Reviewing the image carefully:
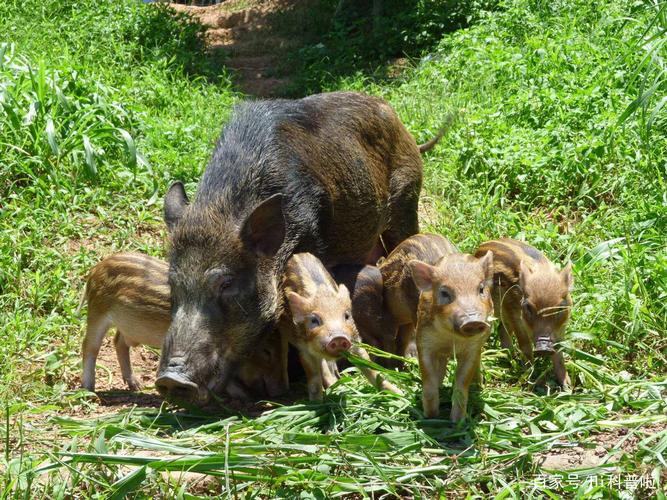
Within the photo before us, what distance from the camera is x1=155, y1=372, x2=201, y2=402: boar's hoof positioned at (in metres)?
4.68

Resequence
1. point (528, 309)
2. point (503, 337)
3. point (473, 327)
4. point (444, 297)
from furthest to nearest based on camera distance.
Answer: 1. point (503, 337)
2. point (528, 309)
3. point (444, 297)
4. point (473, 327)

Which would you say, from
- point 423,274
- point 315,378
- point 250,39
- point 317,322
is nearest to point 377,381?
point 315,378

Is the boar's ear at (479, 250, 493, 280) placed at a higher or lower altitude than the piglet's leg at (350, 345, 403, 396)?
higher

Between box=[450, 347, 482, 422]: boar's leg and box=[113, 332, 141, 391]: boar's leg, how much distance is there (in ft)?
6.57

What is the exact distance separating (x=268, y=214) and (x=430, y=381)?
4.15 ft

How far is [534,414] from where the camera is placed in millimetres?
4617

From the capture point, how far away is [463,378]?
4445 millimetres

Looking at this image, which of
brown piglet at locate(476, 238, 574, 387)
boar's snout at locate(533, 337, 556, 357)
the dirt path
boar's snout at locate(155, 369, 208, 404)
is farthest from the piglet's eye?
the dirt path

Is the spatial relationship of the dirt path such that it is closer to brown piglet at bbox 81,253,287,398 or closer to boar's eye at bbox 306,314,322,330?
brown piglet at bbox 81,253,287,398

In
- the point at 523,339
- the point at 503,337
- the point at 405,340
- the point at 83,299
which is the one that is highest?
the point at 83,299

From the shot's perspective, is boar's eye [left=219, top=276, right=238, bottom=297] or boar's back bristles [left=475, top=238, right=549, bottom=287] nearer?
boar's eye [left=219, top=276, right=238, bottom=297]

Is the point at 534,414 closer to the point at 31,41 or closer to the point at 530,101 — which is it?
the point at 530,101

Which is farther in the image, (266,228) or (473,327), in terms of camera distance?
(266,228)

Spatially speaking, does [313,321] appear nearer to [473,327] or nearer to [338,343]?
[338,343]
